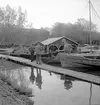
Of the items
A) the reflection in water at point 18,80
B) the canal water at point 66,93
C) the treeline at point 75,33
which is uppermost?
the treeline at point 75,33

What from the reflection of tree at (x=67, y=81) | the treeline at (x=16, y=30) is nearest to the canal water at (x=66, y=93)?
the reflection of tree at (x=67, y=81)

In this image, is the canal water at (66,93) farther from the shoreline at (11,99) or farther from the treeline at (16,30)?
the treeline at (16,30)

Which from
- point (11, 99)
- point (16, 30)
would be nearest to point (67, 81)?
point (11, 99)

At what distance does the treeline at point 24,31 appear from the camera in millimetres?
51000

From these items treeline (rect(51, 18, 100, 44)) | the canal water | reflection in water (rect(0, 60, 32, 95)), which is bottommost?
the canal water

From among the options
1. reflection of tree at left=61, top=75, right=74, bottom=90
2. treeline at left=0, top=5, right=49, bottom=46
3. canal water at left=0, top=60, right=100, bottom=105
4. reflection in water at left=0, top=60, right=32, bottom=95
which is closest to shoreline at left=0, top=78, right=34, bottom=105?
canal water at left=0, top=60, right=100, bottom=105

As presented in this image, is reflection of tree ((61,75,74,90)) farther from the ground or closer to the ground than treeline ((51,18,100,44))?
closer to the ground

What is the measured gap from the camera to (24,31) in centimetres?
5341

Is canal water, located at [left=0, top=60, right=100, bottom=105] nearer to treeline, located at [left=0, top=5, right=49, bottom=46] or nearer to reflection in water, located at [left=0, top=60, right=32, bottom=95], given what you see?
reflection in water, located at [left=0, top=60, right=32, bottom=95]

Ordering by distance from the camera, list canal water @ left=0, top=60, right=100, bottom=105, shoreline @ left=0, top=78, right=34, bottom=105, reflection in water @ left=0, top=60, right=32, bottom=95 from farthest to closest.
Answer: reflection in water @ left=0, top=60, right=32, bottom=95
canal water @ left=0, top=60, right=100, bottom=105
shoreline @ left=0, top=78, right=34, bottom=105

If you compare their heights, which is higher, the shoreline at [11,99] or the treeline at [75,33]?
the treeline at [75,33]

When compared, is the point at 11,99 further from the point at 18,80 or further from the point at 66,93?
the point at 18,80

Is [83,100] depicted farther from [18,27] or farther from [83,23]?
[83,23]

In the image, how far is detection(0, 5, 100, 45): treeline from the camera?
5100 cm
